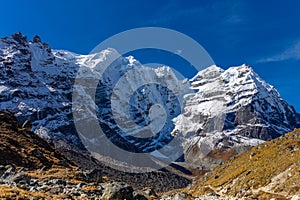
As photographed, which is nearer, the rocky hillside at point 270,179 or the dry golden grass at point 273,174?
the rocky hillside at point 270,179

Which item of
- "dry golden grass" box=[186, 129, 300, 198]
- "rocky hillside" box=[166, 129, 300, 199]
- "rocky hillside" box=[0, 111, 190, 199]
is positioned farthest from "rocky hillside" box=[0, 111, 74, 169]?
"dry golden grass" box=[186, 129, 300, 198]

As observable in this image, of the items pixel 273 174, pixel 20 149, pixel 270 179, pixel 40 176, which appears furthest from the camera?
pixel 20 149

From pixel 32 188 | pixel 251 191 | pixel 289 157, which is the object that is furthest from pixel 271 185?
pixel 32 188

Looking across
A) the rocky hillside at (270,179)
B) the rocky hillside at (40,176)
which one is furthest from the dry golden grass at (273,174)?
the rocky hillside at (40,176)

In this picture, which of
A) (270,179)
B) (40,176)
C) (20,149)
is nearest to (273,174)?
(270,179)

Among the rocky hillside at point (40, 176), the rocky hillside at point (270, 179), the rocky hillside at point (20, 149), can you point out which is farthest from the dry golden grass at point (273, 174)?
the rocky hillside at point (20, 149)

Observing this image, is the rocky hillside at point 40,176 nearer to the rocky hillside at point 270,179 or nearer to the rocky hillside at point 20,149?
the rocky hillside at point 20,149

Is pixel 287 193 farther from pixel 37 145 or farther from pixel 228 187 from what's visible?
pixel 37 145

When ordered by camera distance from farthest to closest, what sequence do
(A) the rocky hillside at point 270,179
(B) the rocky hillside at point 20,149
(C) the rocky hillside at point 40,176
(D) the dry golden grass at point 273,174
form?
(B) the rocky hillside at point 20,149, (D) the dry golden grass at point 273,174, (A) the rocky hillside at point 270,179, (C) the rocky hillside at point 40,176

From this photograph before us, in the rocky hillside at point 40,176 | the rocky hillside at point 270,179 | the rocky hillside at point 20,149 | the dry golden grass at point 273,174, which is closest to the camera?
the rocky hillside at point 40,176

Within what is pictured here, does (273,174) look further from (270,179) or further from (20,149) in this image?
(20,149)

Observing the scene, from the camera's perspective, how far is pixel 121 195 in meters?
37.7

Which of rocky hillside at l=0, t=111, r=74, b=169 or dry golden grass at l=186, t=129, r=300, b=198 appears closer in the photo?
dry golden grass at l=186, t=129, r=300, b=198

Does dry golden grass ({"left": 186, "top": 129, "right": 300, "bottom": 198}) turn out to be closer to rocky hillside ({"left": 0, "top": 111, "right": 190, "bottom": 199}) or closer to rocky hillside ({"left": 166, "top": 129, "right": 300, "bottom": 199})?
rocky hillside ({"left": 166, "top": 129, "right": 300, "bottom": 199})
